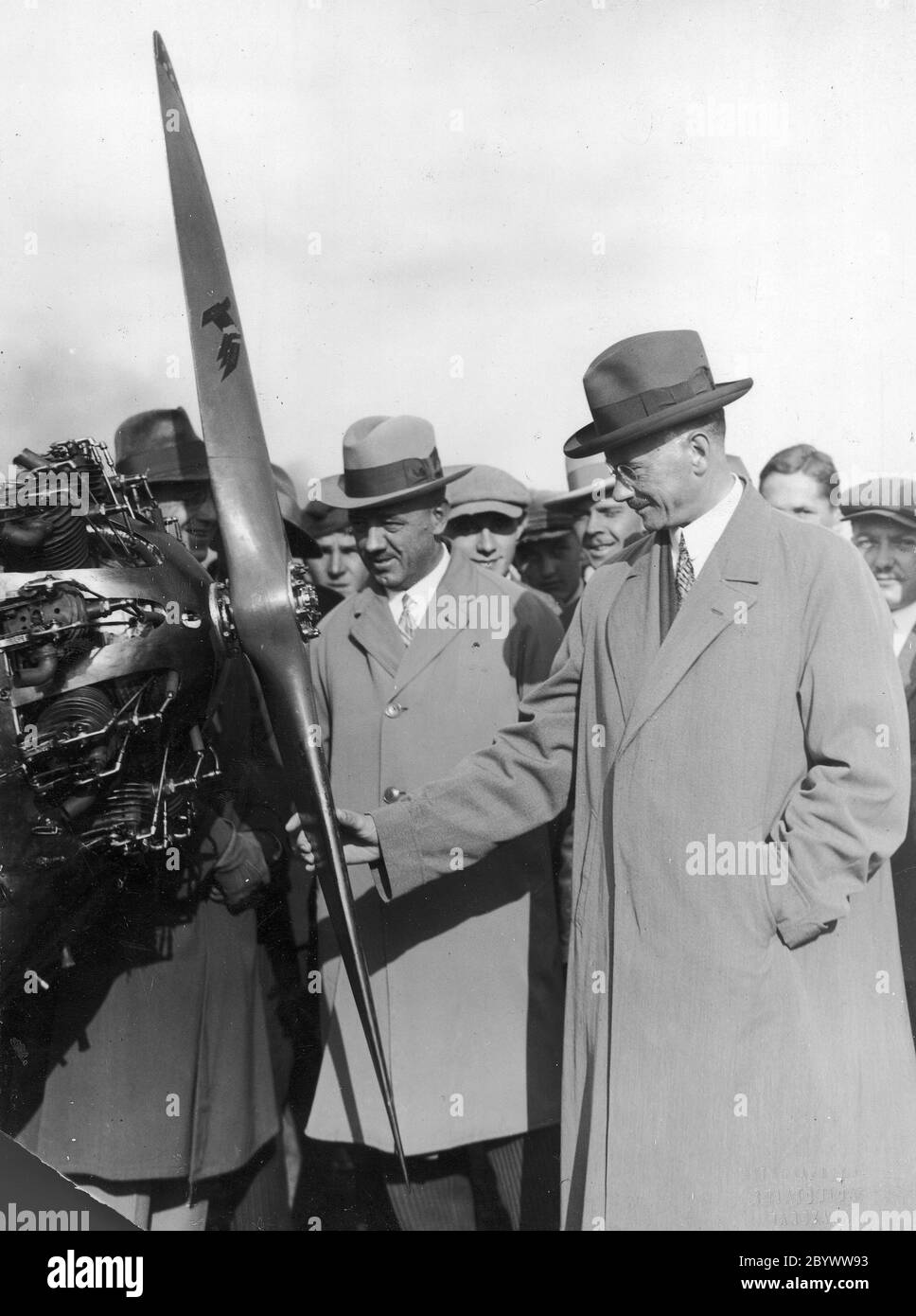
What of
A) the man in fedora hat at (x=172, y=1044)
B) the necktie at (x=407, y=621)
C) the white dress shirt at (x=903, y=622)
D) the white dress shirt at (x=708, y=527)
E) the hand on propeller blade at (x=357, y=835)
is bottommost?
the man in fedora hat at (x=172, y=1044)

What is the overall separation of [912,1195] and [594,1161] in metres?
0.93

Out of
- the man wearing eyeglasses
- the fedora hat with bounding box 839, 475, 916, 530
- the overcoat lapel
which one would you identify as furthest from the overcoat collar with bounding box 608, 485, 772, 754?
the fedora hat with bounding box 839, 475, 916, 530

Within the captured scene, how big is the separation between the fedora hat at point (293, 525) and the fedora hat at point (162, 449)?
1.05ft

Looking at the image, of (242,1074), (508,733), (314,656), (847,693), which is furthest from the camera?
(314,656)

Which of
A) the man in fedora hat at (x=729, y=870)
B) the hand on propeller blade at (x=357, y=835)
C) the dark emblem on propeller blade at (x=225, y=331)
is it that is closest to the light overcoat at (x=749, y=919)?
the man in fedora hat at (x=729, y=870)

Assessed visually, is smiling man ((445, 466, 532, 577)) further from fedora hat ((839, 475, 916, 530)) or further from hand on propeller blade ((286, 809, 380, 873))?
hand on propeller blade ((286, 809, 380, 873))

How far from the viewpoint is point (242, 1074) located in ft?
16.8

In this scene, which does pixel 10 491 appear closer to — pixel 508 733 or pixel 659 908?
pixel 508 733

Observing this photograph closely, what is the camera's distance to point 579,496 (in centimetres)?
748

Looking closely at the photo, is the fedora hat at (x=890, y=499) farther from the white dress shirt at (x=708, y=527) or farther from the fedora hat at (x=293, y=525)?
the fedora hat at (x=293, y=525)

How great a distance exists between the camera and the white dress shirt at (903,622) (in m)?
5.55

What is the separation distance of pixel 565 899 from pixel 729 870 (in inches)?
93.2

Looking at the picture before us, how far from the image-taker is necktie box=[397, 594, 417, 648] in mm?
5303
